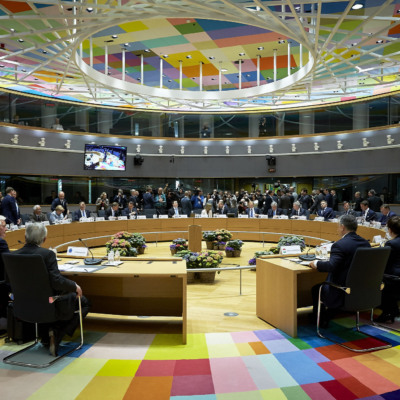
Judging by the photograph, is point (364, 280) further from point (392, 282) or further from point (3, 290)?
point (3, 290)

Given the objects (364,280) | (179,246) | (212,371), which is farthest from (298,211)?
(212,371)

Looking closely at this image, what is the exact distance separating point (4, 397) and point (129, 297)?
181 centimetres

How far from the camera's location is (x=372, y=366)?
3191mm

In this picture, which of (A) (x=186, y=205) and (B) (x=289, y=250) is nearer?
(B) (x=289, y=250)

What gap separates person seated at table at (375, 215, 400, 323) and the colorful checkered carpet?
1.41 ft

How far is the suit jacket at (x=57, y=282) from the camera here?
10.5ft

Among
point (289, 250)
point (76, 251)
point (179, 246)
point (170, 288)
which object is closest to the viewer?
point (170, 288)


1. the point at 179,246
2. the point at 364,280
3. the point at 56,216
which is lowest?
the point at 179,246

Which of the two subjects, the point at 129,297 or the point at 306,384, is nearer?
the point at 306,384

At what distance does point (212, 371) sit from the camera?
10.3 ft

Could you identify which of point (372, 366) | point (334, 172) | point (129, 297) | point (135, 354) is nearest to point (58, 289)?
point (135, 354)

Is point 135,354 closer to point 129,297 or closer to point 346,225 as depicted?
point 129,297

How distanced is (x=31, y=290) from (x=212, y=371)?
1.72 m

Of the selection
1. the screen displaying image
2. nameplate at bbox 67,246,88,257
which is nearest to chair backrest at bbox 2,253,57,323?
nameplate at bbox 67,246,88,257
